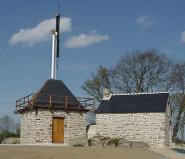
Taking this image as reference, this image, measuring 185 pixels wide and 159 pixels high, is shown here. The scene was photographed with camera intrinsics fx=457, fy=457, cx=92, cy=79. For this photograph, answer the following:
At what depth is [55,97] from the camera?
116 feet

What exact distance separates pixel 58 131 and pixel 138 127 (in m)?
6.01

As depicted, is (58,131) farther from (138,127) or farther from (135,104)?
(135,104)

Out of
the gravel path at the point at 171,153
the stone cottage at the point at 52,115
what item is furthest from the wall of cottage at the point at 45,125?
the gravel path at the point at 171,153

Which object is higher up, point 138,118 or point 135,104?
point 135,104

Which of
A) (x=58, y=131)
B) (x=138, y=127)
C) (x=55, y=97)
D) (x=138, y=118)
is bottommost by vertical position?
(x=58, y=131)

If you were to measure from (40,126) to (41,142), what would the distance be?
45.9 inches

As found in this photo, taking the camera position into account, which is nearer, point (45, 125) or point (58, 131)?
point (45, 125)

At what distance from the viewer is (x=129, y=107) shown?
35.3 meters

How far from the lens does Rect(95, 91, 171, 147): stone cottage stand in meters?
33.5

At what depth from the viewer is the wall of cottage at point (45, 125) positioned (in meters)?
33.5

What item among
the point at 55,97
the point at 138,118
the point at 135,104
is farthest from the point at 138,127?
the point at 55,97

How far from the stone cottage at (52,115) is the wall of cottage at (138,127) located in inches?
68.5

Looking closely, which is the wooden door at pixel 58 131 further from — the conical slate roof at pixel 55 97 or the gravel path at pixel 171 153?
the gravel path at pixel 171 153

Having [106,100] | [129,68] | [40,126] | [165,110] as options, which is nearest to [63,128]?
[40,126]
